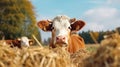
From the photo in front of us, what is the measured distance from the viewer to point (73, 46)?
485 inches

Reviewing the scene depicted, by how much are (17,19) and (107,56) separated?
59.6 meters

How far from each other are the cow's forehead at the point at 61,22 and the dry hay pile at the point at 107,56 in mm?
7269

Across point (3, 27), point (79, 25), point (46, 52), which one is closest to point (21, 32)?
point (3, 27)

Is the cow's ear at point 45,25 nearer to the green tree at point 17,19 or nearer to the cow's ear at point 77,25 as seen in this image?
the cow's ear at point 77,25

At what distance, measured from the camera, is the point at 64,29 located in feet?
38.9

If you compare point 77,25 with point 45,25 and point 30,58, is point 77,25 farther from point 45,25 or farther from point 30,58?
point 30,58

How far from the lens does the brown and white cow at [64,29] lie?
37.0 feet

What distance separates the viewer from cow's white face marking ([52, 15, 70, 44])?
11602 millimetres

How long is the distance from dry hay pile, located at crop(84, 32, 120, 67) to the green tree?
174ft

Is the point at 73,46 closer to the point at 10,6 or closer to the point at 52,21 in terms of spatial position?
the point at 52,21

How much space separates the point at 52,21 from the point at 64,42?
1.74 metres

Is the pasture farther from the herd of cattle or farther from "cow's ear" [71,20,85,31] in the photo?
"cow's ear" [71,20,85,31]

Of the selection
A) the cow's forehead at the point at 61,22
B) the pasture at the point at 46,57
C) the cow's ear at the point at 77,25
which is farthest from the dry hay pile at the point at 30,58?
the cow's ear at the point at 77,25

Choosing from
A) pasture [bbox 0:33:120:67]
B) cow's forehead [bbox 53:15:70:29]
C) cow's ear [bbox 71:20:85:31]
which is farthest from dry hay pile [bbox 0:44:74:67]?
cow's ear [bbox 71:20:85:31]
